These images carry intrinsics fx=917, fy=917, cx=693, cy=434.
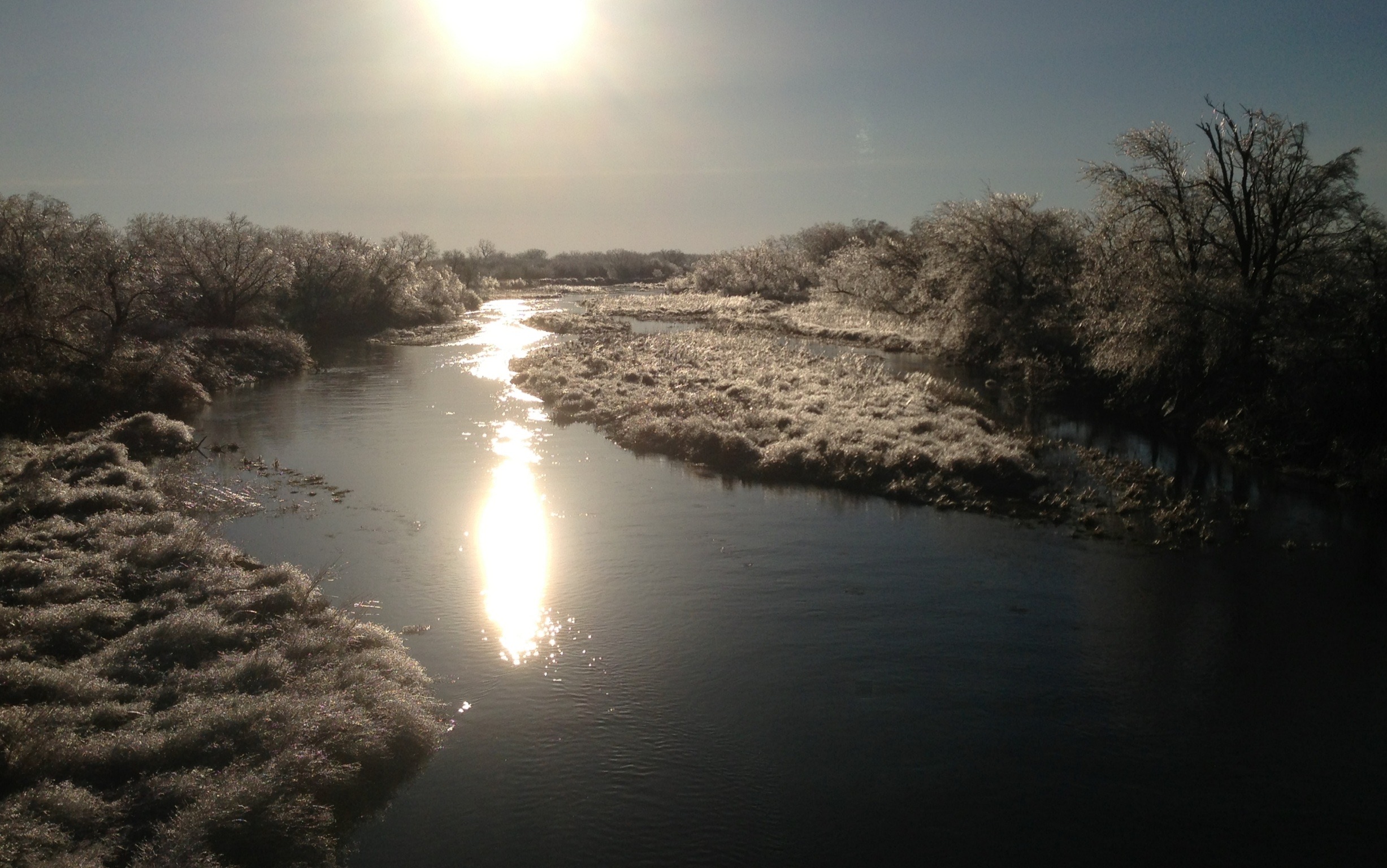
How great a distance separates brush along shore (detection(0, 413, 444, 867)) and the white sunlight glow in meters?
1.66

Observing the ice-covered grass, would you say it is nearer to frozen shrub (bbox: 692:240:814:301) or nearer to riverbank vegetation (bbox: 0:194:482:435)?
frozen shrub (bbox: 692:240:814:301)

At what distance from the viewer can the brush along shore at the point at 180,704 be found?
7.02m

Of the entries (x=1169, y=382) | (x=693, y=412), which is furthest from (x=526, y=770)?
(x=1169, y=382)

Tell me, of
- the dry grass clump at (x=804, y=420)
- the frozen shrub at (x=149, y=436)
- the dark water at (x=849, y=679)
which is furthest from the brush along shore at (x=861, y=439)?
the frozen shrub at (x=149, y=436)

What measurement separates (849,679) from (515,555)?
6.61 meters

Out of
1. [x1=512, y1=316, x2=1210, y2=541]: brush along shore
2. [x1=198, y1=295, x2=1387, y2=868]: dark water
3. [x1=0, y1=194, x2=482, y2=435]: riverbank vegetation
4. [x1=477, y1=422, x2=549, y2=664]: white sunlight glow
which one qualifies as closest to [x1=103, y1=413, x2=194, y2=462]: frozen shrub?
[x1=0, y1=194, x2=482, y2=435]: riverbank vegetation

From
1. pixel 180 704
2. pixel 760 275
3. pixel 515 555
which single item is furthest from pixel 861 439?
pixel 760 275

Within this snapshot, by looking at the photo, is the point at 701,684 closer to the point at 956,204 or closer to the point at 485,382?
the point at 485,382

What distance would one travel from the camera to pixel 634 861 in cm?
753

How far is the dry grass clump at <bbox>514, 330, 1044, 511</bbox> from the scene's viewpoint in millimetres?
19281

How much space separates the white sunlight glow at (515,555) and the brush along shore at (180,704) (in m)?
1.66

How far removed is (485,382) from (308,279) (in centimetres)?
2186

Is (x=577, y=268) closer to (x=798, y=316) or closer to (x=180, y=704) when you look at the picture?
(x=798, y=316)

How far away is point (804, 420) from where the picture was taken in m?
23.8
